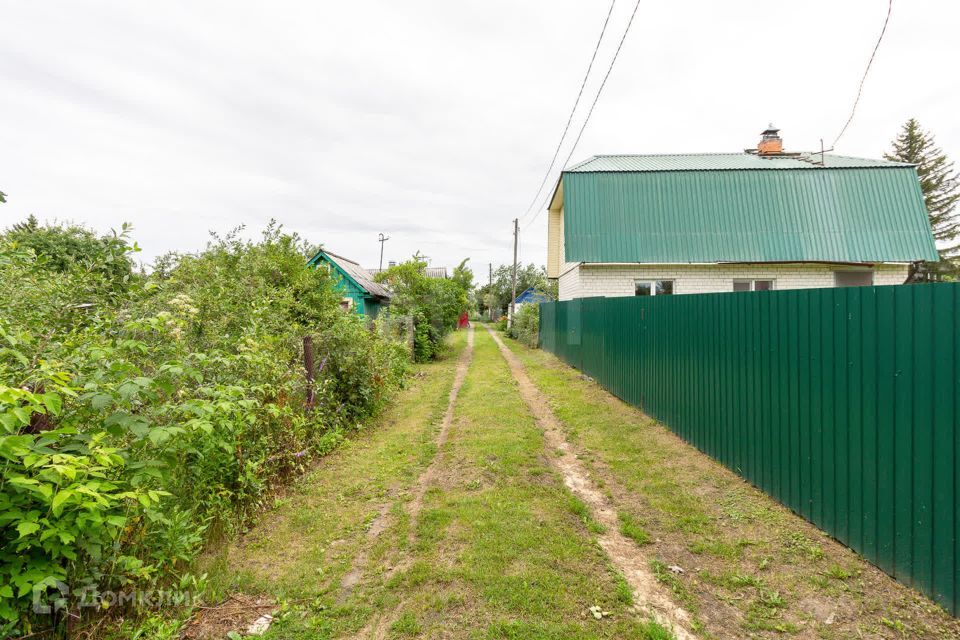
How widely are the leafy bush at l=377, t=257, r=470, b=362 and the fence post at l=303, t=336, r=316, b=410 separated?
845 centimetres

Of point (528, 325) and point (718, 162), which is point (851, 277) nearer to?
point (718, 162)

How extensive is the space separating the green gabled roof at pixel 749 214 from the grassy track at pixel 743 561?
31.2ft

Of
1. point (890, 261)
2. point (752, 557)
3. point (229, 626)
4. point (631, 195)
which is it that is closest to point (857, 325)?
point (752, 557)

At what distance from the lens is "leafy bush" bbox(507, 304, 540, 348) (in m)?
20.8

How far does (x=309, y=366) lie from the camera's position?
560 cm

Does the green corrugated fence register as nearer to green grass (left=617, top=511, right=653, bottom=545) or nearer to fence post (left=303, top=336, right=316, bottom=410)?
green grass (left=617, top=511, right=653, bottom=545)

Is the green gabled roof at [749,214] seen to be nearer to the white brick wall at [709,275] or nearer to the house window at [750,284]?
the white brick wall at [709,275]

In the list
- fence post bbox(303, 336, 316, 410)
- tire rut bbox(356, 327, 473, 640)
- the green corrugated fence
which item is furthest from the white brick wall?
fence post bbox(303, 336, 316, 410)

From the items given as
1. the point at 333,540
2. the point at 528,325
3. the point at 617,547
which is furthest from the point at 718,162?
the point at 333,540

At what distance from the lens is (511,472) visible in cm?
474

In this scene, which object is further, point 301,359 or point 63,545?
point 301,359

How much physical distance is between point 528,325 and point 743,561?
18856 millimetres

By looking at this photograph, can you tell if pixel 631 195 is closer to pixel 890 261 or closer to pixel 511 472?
pixel 890 261

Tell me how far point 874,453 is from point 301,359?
5617mm
